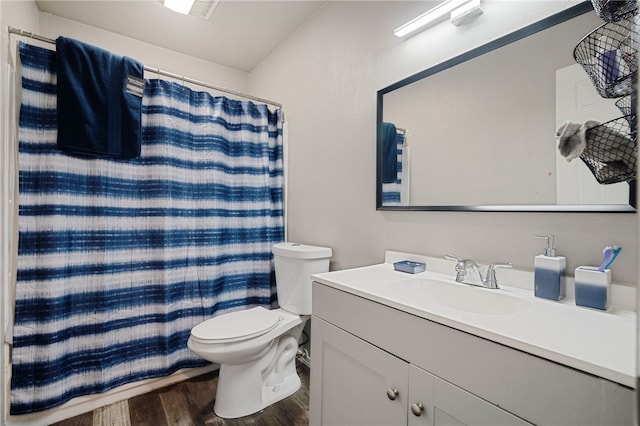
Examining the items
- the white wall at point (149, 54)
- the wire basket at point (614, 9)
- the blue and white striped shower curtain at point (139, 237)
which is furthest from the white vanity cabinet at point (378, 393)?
the white wall at point (149, 54)

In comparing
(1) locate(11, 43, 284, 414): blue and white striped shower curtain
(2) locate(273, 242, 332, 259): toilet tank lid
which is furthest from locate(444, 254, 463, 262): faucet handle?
(1) locate(11, 43, 284, 414): blue and white striped shower curtain

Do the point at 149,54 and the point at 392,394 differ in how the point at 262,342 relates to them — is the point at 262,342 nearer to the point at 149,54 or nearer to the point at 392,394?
the point at 392,394

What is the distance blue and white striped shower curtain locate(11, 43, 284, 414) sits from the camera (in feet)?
4.83

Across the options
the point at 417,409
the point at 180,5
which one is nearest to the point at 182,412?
the point at 417,409

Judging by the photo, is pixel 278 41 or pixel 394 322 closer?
pixel 394 322

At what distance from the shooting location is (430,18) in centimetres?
129

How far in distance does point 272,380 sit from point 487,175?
160cm

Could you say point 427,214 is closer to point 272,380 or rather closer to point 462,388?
point 462,388

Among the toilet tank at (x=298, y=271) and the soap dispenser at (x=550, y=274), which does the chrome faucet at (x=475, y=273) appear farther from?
the toilet tank at (x=298, y=271)

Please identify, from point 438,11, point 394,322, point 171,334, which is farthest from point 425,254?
point 171,334

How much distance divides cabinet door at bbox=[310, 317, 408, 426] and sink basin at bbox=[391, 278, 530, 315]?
227mm

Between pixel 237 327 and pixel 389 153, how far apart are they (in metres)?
1.22

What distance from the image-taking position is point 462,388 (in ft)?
2.38

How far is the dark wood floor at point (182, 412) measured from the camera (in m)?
1.52
